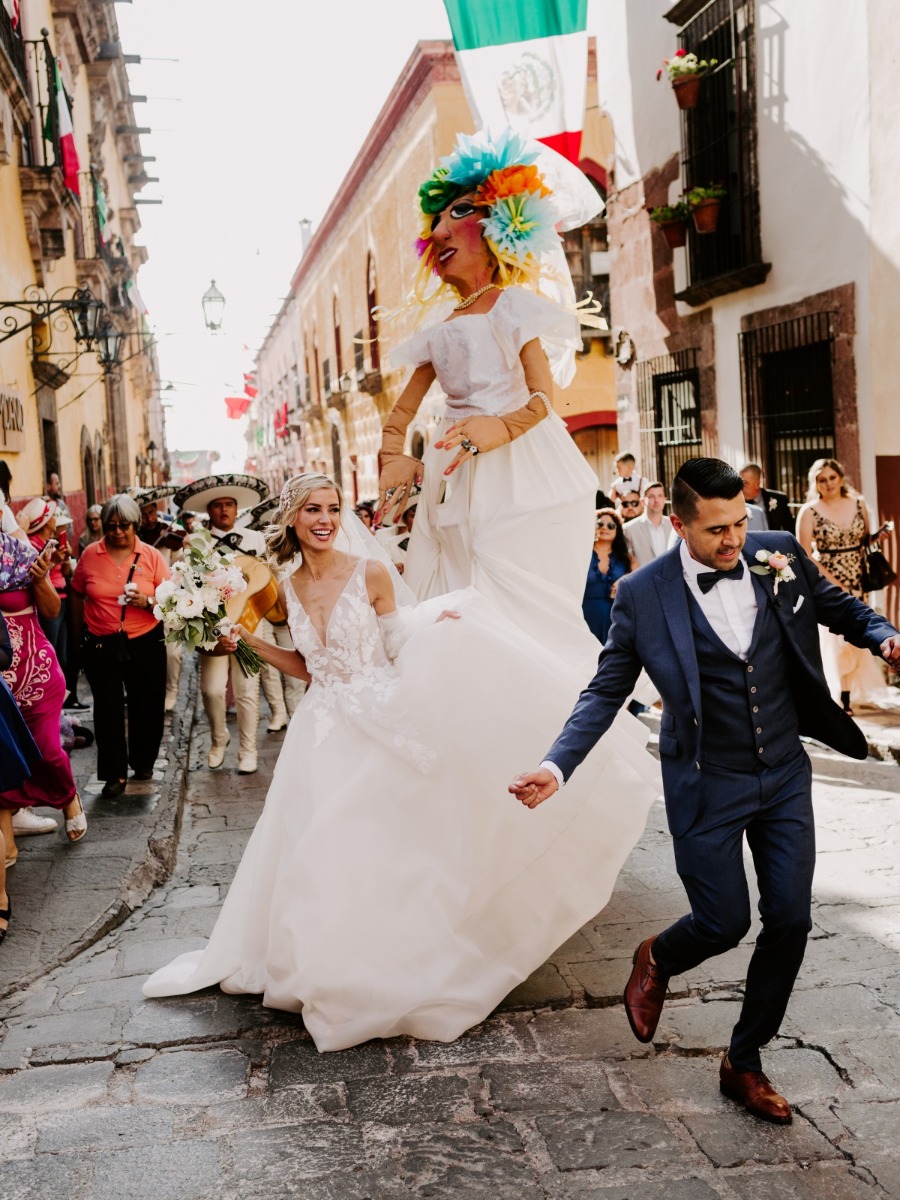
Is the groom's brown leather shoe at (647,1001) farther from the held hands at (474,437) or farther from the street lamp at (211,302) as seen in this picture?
the street lamp at (211,302)

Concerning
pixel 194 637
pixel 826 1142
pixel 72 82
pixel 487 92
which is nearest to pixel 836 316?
pixel 487 92

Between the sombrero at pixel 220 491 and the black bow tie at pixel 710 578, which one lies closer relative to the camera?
the black bow tie at pixel 710 578

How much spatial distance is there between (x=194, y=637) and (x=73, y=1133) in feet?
5.51

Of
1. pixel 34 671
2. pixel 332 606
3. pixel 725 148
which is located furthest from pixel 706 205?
pixel 332 606

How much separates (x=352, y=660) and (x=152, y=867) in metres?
2.38

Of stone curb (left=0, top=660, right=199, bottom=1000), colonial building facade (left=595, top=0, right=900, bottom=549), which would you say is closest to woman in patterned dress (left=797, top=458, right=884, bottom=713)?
colonial building facade (left=595, top=0, right=900, bottom=549)

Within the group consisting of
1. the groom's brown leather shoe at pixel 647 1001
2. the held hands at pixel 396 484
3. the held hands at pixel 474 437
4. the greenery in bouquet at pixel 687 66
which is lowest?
the groom's brown leather shoe at pixel 647 1001

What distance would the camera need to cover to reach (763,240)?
1180cm

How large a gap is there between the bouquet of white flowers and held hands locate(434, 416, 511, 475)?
96 cm

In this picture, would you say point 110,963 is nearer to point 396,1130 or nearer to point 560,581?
point 396,1130

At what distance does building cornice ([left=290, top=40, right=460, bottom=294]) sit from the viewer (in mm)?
20594

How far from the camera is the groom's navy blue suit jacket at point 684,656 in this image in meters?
3.38

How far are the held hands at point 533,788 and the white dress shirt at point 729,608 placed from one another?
41 mm

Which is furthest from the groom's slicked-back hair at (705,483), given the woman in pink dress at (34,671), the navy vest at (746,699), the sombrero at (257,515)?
the sombrero at (257,515)
